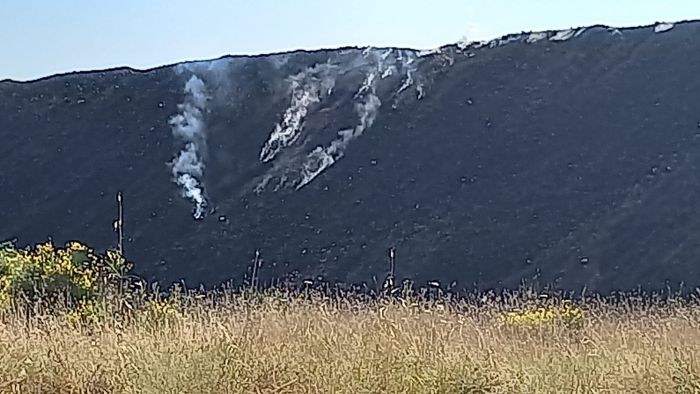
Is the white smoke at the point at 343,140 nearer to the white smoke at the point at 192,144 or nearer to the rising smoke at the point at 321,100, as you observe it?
the rising smoke at the point at 321,100

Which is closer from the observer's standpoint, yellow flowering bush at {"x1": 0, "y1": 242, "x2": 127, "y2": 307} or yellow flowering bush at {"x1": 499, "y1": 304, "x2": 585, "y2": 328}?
yellow flowering bush at {"x1": 499, "y1": 304, "x2": 585, "y2": 328}

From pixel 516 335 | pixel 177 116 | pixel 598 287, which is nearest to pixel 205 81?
pixel 177 116

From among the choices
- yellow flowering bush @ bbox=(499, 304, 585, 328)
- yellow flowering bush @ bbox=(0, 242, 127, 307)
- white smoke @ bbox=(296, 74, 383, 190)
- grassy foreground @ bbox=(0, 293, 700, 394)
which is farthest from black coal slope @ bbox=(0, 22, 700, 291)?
grassy foreground @ bbox=(0, 293, 700, 394)

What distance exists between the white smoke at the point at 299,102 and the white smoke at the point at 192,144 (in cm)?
131

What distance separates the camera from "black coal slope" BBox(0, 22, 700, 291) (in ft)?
53.0

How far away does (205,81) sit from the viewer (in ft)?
72.8

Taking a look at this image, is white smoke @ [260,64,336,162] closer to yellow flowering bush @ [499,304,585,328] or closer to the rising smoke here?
the rising smoke

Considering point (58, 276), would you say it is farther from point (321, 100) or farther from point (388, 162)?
point (321, 100)

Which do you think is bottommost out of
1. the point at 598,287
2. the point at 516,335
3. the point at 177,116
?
the point at 598,287

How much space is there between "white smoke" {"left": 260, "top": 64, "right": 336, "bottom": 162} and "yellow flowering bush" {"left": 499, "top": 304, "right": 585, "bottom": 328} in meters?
12.0

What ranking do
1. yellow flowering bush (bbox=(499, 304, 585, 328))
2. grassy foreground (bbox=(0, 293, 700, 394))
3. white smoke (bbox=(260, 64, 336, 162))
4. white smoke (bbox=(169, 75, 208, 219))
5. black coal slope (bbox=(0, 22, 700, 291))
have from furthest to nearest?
white smoke (bbox=(260, 64, 336, 162)) → white smoke (bbox=(169, 75, 208, 219)) → black coal slope (bbox=(0, 22, 700, 291)) → yellow flowering bush (bbox=(499, 304, 585, 328)) → grassy foreground (bbox=(0, 293, 700, 394))

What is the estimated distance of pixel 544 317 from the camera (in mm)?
7777

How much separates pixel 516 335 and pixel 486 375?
1.53 m

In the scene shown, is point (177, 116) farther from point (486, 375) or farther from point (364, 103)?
point (486, 375)
